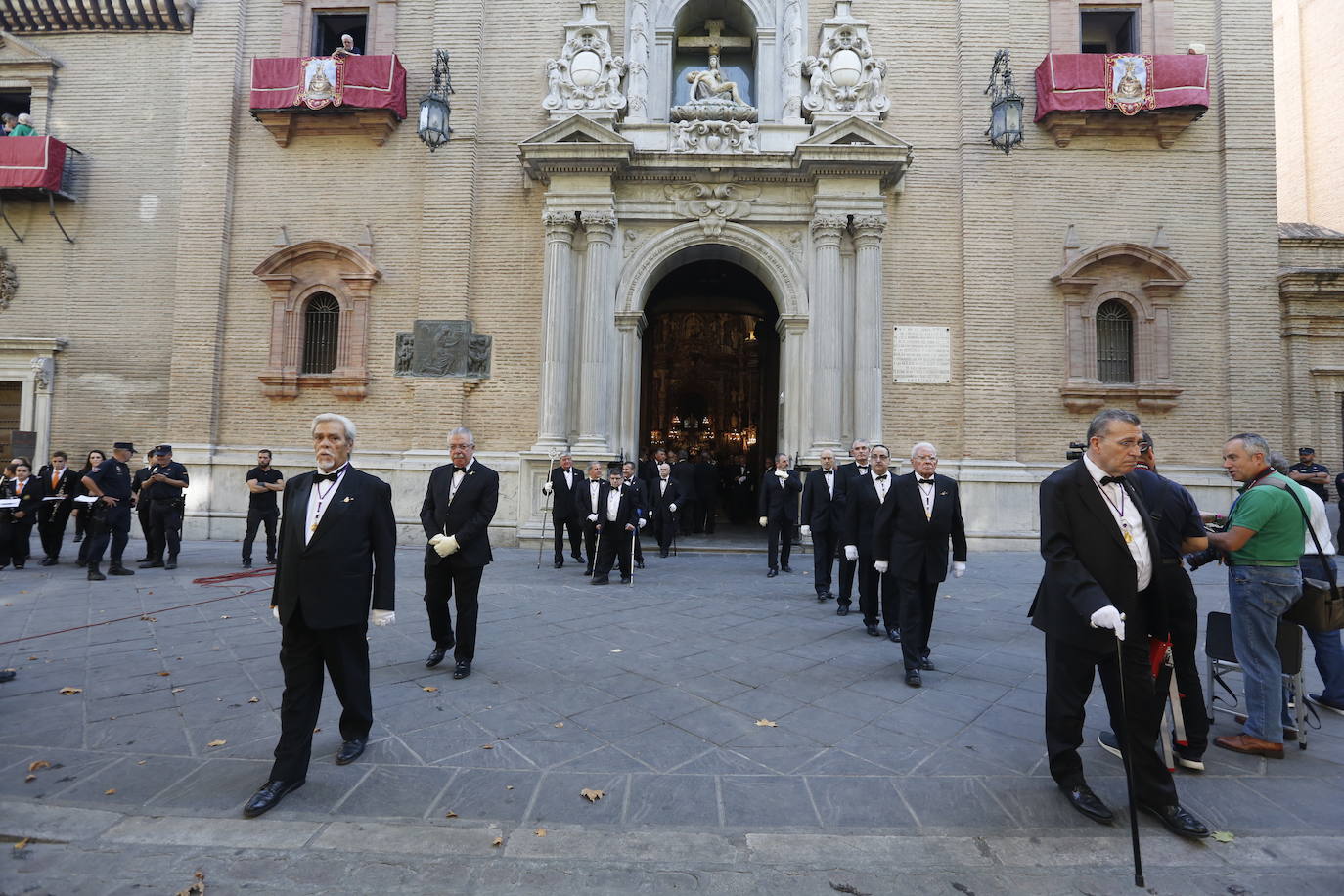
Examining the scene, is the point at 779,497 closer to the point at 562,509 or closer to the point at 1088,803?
the point at 562,509

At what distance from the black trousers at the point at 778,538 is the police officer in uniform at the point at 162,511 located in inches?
346

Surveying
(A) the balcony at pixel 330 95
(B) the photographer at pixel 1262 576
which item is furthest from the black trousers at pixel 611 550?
(A) the balcony at pixel 330 95

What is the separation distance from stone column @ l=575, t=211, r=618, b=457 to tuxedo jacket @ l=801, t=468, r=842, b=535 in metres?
4.91

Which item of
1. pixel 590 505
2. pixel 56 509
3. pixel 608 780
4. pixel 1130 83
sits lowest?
pixel 608 780

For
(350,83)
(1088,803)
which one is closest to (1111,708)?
(1088,803)

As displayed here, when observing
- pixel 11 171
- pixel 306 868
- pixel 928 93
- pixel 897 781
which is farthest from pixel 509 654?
pixel 11 171

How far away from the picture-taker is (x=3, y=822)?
2967mm

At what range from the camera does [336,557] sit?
11.4 feet

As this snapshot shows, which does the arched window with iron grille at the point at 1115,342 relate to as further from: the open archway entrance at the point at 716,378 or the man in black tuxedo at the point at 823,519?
the man in black tuxedo at the point at 823,519

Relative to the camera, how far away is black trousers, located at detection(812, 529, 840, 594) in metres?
8.20

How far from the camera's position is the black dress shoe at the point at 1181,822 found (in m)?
2.94

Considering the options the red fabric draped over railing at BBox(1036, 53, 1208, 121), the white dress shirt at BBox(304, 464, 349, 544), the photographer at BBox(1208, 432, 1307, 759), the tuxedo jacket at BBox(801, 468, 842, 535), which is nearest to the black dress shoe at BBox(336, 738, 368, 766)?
the white dress shirt at BBox(304, 464, 349, 544)

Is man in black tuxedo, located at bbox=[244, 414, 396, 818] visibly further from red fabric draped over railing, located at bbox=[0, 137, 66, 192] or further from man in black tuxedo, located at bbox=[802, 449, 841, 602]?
red fabric draped over railing, located at bbox=[0, 137, 66, 192]

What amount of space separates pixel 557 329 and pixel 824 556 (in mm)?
7145
